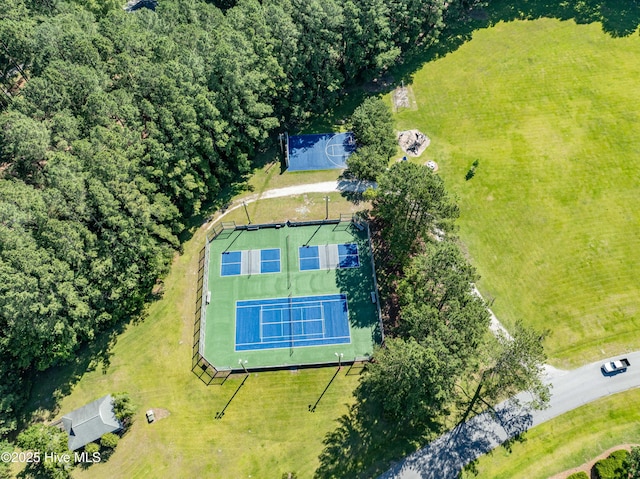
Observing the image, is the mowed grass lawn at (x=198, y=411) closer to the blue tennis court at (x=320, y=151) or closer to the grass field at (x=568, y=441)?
the grass field at (x=568, y=441)

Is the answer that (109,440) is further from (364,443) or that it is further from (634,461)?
(634,461)

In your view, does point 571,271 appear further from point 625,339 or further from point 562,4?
point 562,4

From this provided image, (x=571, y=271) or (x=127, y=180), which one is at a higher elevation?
(x=127, y=180)

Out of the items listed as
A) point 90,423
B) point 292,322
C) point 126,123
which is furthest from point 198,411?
point 126,123

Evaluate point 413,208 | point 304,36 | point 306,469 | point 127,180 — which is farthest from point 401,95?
point 306,469

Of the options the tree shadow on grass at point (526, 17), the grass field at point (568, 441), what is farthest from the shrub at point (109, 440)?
the tree shadow on grass at point (526, 17)
